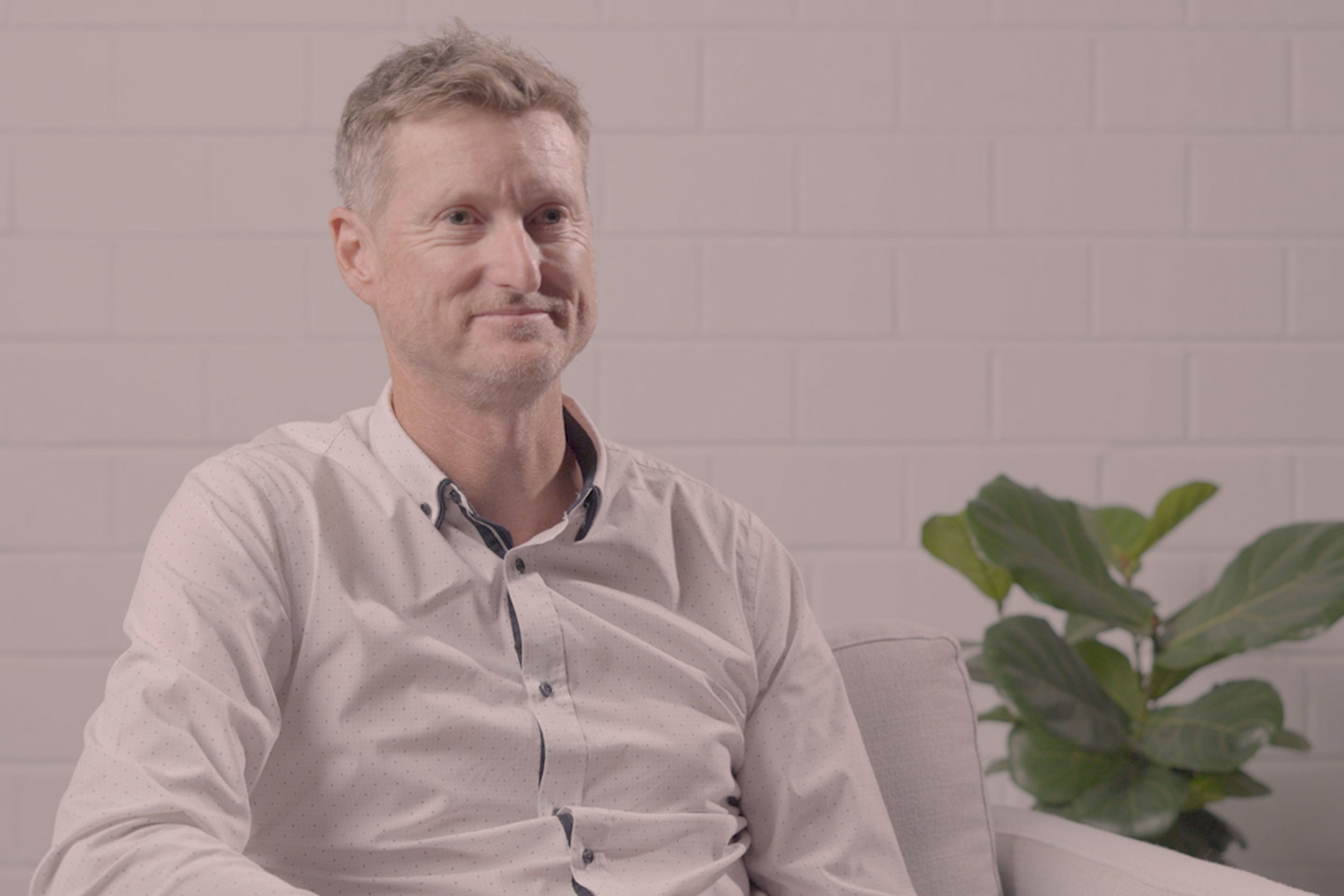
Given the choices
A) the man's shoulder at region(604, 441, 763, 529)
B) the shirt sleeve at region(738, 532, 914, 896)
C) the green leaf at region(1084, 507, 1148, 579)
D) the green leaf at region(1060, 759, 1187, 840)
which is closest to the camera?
the shirt sleeve at region(738, 532, 914, 896)

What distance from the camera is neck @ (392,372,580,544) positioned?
149 cm

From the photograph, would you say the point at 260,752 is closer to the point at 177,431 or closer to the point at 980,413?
the point at 177,431

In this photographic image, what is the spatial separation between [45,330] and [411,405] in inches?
49.9

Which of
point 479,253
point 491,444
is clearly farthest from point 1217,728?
point 479,253

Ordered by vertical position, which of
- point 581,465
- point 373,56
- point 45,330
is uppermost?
point 373,56

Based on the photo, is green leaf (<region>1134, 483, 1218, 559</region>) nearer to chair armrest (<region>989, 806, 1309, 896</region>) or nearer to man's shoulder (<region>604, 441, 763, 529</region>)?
chair armrest (<region>989, 806, 1309, 896</region>)

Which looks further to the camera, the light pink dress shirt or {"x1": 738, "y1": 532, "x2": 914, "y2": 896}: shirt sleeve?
{"x1": 738, "y1": 532, "x2": 914, "y2": 896}: shirt sleeve

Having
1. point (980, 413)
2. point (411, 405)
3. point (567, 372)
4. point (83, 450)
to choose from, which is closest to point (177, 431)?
point (83, 450)

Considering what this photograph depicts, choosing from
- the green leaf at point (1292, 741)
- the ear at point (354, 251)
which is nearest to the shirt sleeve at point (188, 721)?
the ear at point (354, 251)

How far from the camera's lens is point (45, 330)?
2432mm

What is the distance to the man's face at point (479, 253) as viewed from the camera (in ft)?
4.66

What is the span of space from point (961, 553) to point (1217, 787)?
0.57 metres

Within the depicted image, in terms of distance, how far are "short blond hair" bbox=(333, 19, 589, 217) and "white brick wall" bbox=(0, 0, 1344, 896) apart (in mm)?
991

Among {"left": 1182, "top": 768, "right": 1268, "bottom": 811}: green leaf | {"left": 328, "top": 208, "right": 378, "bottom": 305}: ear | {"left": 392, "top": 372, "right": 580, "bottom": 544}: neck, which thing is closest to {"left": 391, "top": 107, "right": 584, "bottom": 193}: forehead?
{"left": 328, "top": 208, "right": 378, "bottom": 305}: ear
